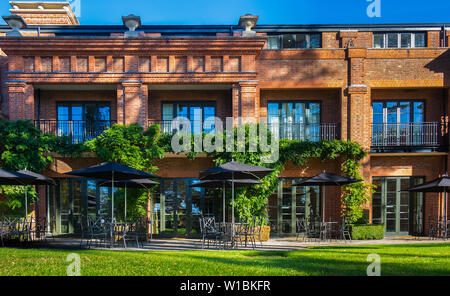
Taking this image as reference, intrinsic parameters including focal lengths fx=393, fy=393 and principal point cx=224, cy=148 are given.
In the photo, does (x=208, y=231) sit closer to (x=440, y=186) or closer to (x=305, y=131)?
(x=305, y=131)

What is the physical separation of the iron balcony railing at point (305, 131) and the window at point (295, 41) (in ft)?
11.1

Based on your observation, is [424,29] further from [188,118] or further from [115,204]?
[115,204]

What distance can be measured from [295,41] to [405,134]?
5976 millimetres

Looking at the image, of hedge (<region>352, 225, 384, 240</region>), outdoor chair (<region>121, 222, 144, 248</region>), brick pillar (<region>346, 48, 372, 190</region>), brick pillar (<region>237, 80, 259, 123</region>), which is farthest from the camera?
brick pillar (<region>346, 48, 372, 190</region>)

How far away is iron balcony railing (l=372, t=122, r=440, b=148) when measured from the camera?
52.7 feet

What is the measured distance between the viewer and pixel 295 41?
16641 mm

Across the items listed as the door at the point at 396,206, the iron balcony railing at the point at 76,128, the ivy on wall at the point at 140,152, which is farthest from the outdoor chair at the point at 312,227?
the iron balcony railing at the point at 76,128

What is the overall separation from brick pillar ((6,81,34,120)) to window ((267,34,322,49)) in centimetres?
975

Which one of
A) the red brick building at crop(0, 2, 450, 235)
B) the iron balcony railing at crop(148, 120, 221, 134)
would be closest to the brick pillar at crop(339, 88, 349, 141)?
the red brick building at crop(0, 2, 450, 235)

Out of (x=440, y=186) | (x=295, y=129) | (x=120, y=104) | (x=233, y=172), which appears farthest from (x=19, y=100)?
(x=440, y=186)

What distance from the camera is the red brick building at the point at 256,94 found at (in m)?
14.8

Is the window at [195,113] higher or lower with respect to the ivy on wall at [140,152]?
higher

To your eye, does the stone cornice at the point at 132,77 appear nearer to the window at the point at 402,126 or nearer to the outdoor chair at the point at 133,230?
the outdoor chair at the point at 133,230

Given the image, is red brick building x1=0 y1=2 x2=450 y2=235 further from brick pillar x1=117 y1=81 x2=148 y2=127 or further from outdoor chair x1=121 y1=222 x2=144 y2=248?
outdoor chair x1=121 y1=222 x2=144 y2=248
